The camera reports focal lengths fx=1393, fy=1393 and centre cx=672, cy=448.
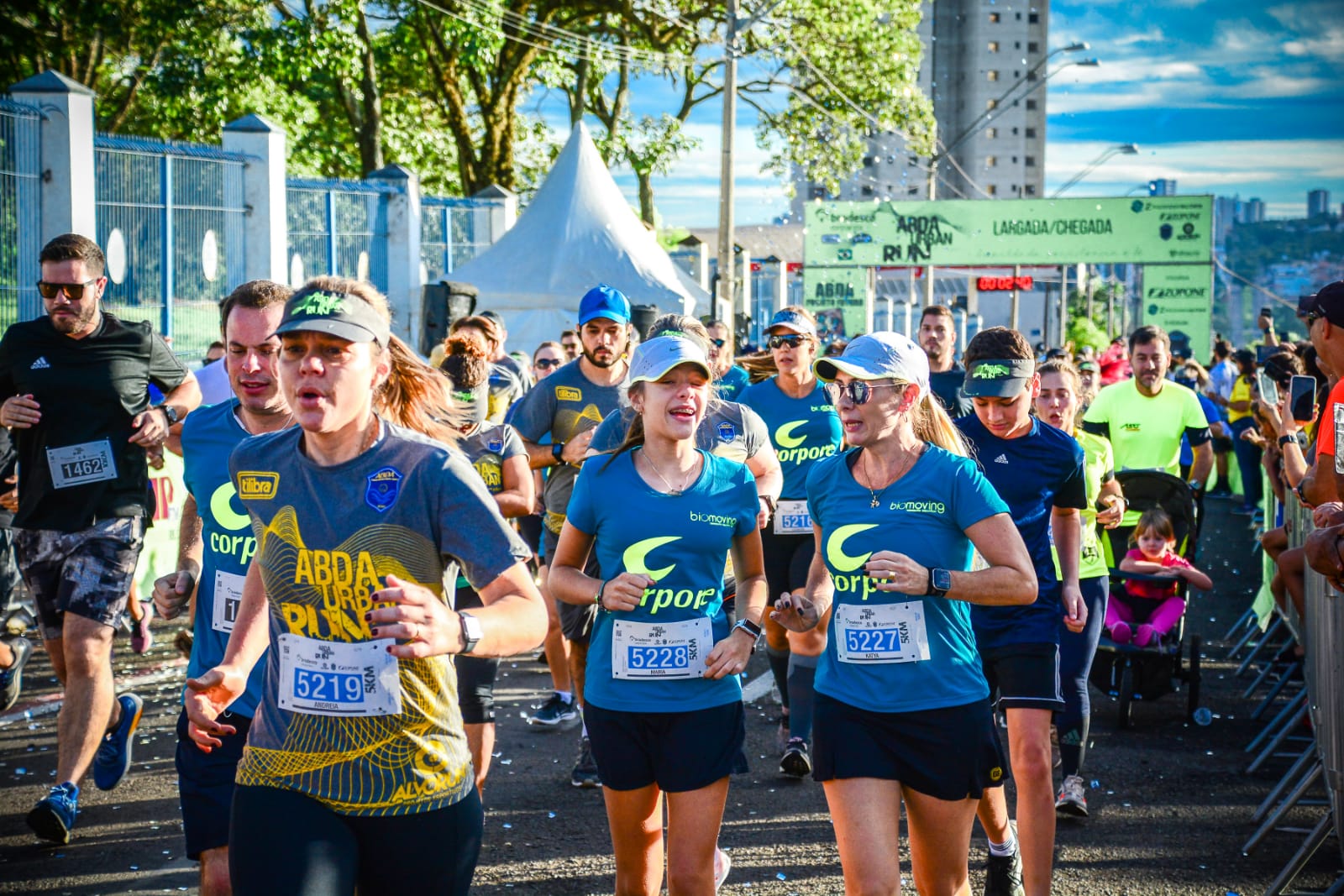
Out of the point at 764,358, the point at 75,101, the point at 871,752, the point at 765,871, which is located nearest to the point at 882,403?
the point at 871,752

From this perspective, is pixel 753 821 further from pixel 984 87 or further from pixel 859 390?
pixel 984 87

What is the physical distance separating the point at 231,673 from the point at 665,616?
4.57 feet

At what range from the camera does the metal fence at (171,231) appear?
14.5m

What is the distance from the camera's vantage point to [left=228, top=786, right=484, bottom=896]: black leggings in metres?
2.82

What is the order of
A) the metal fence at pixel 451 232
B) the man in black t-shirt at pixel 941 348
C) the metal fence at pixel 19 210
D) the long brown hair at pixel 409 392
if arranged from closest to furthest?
the long brown hair at pixel 409 392, the man in black t-shirt at pixel 941 348, the metal fence at pixel 19 210, the metal fence at pixel 451 232

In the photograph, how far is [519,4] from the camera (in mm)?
29016

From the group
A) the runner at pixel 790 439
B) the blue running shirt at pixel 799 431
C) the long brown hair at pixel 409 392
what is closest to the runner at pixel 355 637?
the long brown hair at pixel 409 392

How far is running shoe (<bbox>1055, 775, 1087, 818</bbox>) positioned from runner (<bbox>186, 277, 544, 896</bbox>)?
3.68 m

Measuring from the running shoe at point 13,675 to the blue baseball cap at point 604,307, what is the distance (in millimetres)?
3373

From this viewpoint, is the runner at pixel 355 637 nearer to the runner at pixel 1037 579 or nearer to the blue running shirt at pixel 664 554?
the blue running shirt at pixel 664 554

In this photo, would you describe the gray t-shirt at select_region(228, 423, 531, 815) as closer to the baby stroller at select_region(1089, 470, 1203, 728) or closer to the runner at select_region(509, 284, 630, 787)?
the runner at select_region(509, 284, 630, 787)

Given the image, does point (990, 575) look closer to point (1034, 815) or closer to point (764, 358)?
point (1034, 815)

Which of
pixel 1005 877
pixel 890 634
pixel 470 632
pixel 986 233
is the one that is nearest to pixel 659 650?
pixel 890 634

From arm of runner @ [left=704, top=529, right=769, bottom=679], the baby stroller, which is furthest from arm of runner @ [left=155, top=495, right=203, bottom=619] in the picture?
the baby stroller
